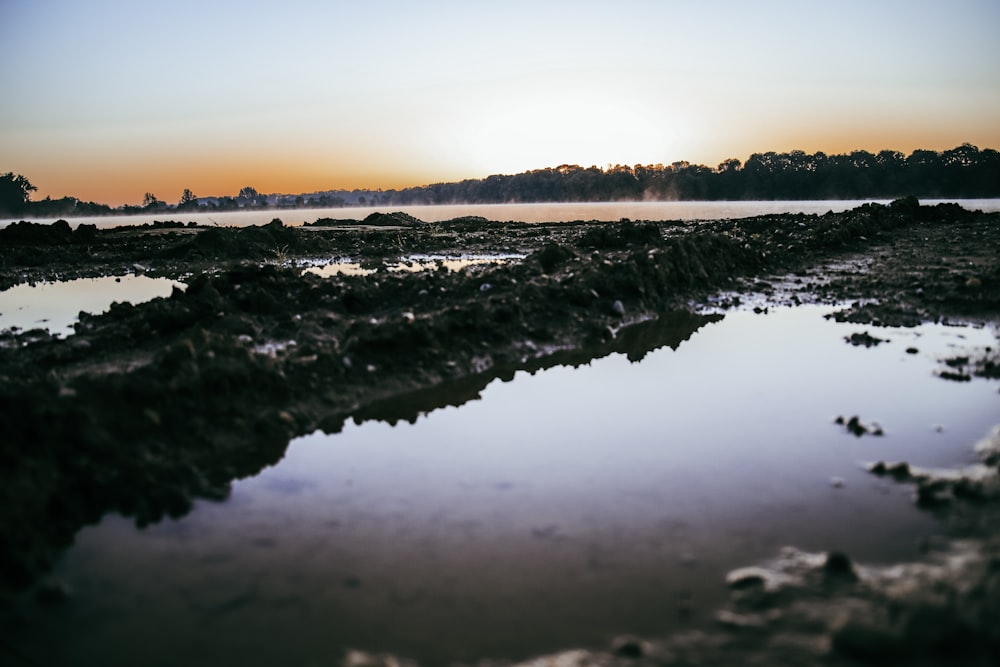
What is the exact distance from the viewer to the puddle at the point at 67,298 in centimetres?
908

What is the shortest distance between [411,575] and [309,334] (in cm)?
437

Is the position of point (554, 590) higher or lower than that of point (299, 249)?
lower

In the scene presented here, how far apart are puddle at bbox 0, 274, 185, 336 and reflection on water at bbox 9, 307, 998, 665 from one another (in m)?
5.99

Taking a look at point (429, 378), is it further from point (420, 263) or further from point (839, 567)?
point (420, 263)

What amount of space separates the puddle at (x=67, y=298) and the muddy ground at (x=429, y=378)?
929 mm

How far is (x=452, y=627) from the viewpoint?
2.46m

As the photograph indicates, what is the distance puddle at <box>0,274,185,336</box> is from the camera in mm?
9078

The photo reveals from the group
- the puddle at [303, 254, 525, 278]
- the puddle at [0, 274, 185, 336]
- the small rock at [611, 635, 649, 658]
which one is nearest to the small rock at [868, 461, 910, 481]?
the small rock at [611, 635, 649, 658]

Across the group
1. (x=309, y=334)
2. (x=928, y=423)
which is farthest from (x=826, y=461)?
(x=309, y=334)

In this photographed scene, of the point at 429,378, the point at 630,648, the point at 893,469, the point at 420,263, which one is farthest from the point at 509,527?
the point at 420,263

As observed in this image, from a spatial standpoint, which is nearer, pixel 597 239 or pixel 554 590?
pixel 554 590

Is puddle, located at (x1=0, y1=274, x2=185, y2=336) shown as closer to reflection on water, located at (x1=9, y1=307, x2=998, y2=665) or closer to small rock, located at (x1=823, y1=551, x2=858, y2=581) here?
reflection on water, located at (x1=9, y1=307, x2=998, y2=665)

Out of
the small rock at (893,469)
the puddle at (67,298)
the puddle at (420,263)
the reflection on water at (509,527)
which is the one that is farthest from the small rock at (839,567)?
the puddle at (420,263)

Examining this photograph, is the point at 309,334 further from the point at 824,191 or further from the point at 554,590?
the point at 824,191
